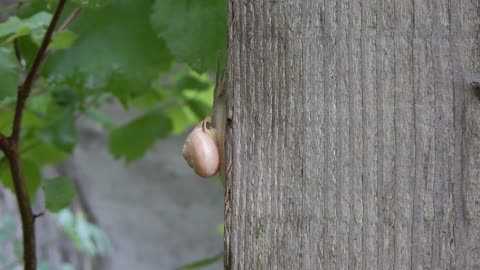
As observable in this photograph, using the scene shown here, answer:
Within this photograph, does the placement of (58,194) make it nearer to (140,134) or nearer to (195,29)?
(195,29)

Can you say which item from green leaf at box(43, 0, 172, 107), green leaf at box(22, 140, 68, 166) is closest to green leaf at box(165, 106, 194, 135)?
green leaf at box(22, 140, 68, 166)

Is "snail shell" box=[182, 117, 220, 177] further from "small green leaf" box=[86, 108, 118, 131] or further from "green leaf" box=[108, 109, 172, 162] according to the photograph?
"small green leaf" box=[86, 108, 118, 131]

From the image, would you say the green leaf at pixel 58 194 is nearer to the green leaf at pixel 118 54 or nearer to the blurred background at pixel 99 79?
the blurred background at pixel 99 79

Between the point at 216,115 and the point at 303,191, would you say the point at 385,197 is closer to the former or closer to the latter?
the point at 303,191

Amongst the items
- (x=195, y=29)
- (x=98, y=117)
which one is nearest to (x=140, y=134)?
(x=98, y=117)

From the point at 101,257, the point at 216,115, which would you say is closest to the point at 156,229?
the point at 101,257

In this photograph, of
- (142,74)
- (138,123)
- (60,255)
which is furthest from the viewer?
(60,255)
